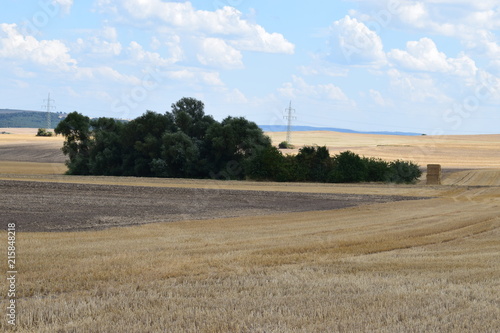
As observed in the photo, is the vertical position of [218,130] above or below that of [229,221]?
above

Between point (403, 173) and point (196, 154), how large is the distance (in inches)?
703

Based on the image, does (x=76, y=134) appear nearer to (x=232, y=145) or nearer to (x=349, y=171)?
(x=232, y=145)

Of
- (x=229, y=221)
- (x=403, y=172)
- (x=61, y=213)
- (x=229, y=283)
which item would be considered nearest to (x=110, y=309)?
(x=229, y=283)

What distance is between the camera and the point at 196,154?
55.4 metres

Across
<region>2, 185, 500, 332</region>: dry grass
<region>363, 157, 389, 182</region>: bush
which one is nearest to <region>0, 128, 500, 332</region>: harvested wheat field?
<region>2, 185, 500, 332</region>: dry grass

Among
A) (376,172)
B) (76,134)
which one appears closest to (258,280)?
(376,172)

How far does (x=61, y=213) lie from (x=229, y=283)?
543 inches

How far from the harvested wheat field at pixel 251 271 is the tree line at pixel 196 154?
28.1 m

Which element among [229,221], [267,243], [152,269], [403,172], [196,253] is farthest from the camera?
[403,172]

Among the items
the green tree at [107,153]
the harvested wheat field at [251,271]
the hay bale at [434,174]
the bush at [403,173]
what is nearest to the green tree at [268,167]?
the bush at [403,173]

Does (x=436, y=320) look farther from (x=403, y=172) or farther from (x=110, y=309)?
(x=403, y=172)

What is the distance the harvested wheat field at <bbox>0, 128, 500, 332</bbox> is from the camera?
779cm

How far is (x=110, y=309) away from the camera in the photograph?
8164 mm

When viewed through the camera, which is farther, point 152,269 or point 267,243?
point 267,243
